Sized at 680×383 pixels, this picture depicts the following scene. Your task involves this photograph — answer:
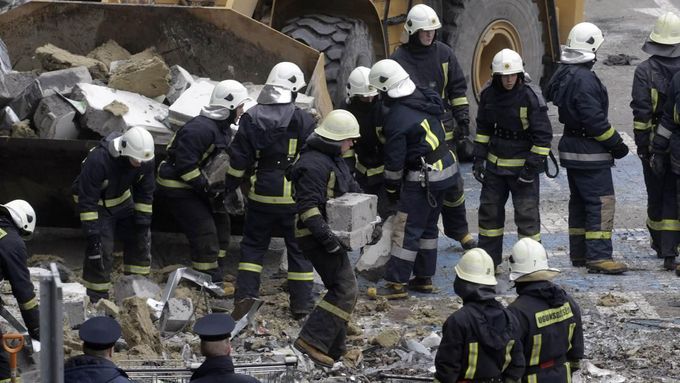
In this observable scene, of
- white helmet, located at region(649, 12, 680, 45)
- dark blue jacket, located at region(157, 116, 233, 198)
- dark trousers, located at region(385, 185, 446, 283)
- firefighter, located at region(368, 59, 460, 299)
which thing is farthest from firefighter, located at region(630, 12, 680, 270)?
dark blue jacket, located at region(157, 116, 233, 198)

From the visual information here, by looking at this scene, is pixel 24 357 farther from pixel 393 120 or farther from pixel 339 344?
pixel 393 120

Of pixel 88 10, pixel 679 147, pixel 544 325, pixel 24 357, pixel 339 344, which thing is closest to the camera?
pixel 544 325

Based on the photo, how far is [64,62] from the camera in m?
11.1

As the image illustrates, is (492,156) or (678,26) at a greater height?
(678,26)

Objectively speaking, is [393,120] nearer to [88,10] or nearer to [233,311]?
[233,311]

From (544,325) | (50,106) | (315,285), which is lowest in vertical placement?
(315,285)

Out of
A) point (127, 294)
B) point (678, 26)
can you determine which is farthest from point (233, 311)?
point (678, 26)

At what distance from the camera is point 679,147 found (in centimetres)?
1027

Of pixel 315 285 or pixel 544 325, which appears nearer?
pixel 544 325

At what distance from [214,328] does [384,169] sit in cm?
441

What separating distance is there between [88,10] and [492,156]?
3575 millimetres

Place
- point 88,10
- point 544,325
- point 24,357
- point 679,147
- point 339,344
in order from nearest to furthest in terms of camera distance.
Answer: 1. point 544,325
2. point 24,357
3. point 339,344
4. point 679,147
5. point 88,10

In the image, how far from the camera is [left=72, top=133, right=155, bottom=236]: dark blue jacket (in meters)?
9.57

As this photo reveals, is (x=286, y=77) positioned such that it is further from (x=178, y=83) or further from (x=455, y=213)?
(x=455, y=213)
